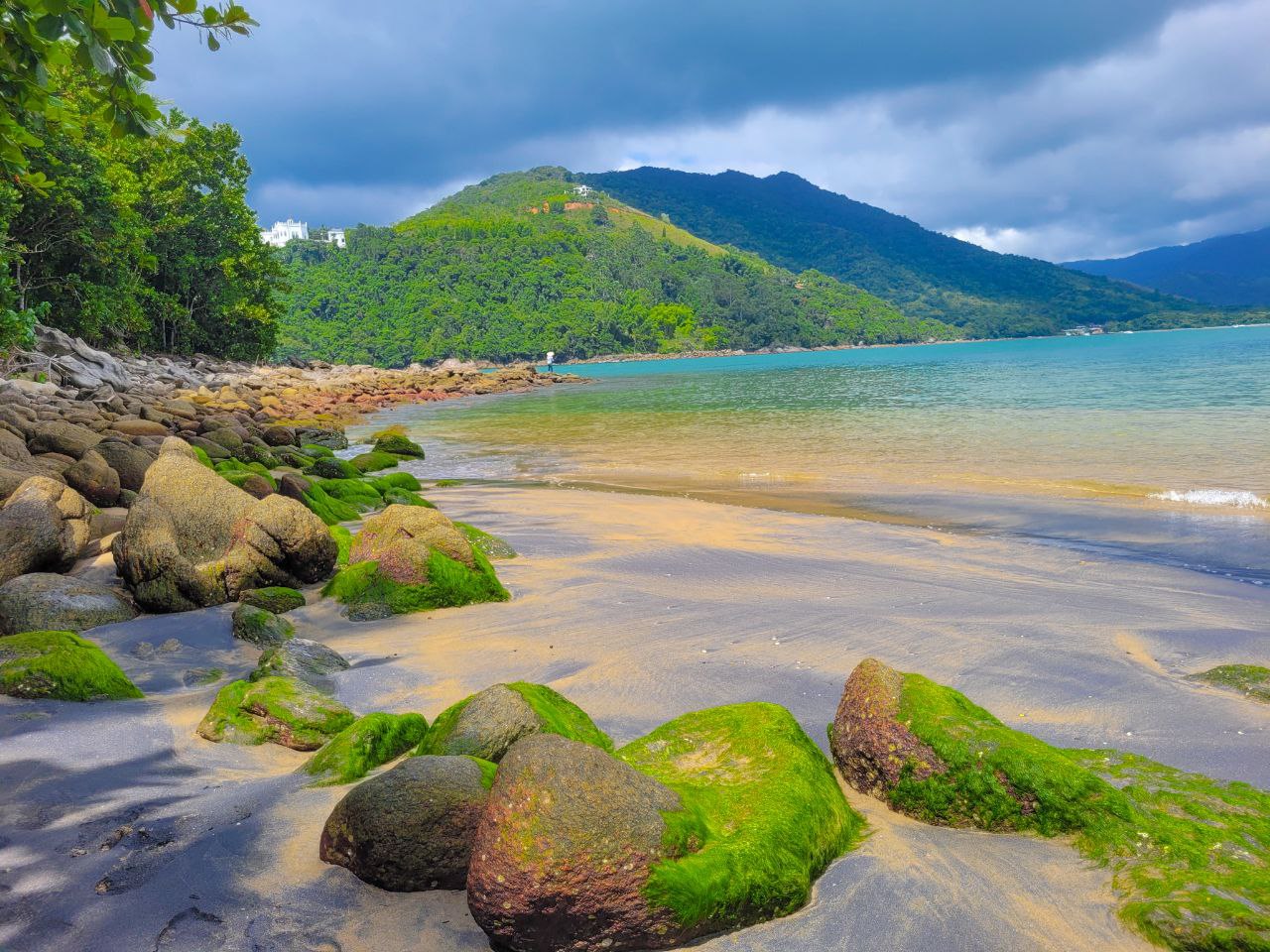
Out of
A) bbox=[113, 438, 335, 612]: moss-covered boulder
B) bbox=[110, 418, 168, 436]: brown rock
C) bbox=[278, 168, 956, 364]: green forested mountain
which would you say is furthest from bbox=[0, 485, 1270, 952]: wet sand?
bbox=[278, 168, 956, 364]: green forested mountain

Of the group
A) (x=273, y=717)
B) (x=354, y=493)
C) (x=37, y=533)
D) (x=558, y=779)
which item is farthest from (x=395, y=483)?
(x=558, y=779)

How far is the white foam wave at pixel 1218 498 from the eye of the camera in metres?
11.1

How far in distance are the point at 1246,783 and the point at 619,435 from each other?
924 inches

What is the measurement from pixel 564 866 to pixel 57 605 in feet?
16.8

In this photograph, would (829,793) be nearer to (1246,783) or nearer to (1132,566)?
(1246,783)

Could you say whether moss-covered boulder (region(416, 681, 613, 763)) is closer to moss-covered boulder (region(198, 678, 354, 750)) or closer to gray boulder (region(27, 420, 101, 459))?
moss-covered boulder (region(198, 678, 354, 750))

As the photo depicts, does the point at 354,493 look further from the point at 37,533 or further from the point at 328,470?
the point at 37,533

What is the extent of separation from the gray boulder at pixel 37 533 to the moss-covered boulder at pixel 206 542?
0.57m

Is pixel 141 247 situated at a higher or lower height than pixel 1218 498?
higher

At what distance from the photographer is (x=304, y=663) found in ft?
16.7

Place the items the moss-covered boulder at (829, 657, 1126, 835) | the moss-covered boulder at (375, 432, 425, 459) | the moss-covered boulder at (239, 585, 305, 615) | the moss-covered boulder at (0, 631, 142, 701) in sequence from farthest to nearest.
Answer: the moss-covered boulder at (375, 432, 425, 459) → the moss-covered boulder at (239, 585, 305, 615) → the moss-covered boulder at (0, 631, 142, 701) → the moss-covered boulder at (829, 657, 1126, 835)

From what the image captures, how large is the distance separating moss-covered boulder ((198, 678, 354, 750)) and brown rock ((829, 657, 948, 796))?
2776mm

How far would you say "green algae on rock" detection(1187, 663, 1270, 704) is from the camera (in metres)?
4.63

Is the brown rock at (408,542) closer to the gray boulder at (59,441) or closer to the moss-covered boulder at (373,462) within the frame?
the gray boulder at (59,441)
